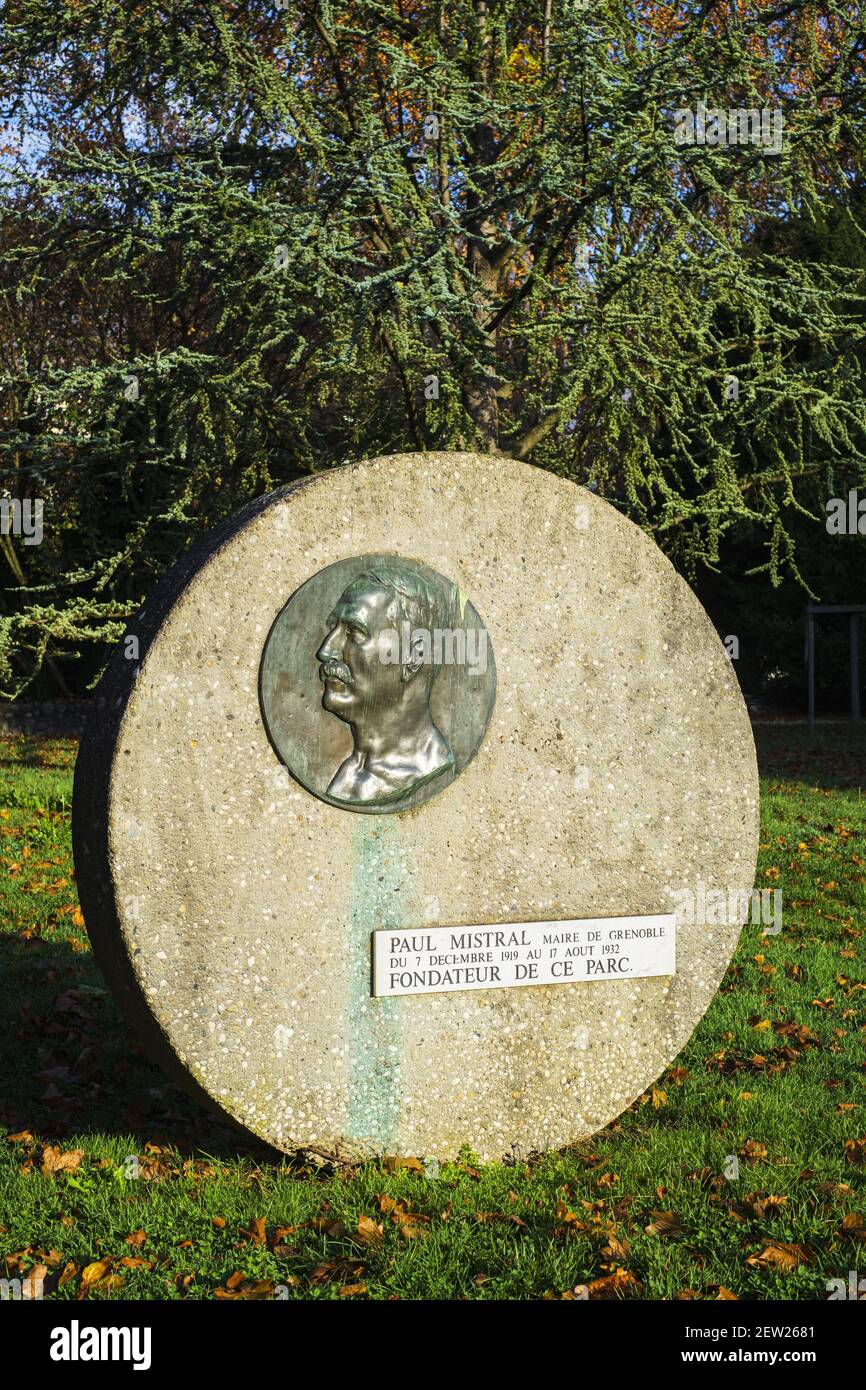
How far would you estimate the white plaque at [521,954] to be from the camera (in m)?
3.93

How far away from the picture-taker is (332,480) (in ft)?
12.6

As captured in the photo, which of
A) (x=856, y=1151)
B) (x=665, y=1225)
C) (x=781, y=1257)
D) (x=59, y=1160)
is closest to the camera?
(x=781, y=1257)

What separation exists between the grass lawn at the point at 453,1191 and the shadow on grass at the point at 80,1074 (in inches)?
0.5

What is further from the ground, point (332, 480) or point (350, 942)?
point (332, 480)

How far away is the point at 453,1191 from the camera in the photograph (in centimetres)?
380

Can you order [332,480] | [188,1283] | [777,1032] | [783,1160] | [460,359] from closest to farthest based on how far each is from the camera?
[188,1283]
[332,480]
[783,1160]
[777,1032]
[460,359]

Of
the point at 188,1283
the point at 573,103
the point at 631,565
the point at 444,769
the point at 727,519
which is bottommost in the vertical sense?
the point at 188,1283

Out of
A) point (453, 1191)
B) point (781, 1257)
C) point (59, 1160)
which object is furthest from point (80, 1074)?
point (781, 1257)

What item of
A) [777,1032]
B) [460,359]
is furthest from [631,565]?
[460,359]

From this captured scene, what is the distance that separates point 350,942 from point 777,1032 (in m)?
2.46

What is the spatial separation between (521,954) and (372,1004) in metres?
0.53

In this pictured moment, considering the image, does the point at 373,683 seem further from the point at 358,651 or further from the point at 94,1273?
the point at 94,1273

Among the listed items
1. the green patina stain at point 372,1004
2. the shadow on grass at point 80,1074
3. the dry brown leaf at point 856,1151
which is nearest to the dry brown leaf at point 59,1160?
the shadow on grass at point 80,1074

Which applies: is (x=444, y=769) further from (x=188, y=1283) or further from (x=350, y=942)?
(x=188, y=1283)
